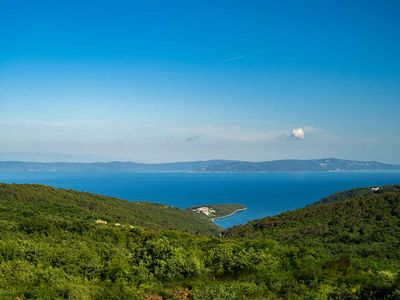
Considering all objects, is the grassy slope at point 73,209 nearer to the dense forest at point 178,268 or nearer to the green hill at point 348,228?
the dense forest at point 178,268

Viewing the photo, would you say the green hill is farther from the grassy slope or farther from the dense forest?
the grassy slope

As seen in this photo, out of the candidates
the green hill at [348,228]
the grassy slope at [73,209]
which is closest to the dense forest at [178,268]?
the green hill at [348,228]

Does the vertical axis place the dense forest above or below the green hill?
above

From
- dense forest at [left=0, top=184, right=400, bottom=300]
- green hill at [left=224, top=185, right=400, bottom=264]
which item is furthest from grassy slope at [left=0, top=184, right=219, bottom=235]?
green hill at [left=224, top=185, right=400, bottom=264]

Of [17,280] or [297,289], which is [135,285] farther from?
[297,289]

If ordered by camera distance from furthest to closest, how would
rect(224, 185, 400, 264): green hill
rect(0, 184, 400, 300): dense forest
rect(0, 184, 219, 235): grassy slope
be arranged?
1. rect(0, 184, 219, 235): grassy slope
2. rect(224, 185, 400, 264): green hill
3. rect(0, 184, 400, 300): dense forest

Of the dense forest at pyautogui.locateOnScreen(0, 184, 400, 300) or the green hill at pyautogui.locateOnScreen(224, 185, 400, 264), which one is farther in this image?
the green hill at pyautogui.locateOnScreen(224, 185, 400, 264)

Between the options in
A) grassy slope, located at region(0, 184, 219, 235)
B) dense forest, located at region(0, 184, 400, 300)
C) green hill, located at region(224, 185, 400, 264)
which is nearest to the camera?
dense forest, located at region(0, 184, 400, 300)

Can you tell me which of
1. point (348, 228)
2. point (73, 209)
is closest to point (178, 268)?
point (348, 228)

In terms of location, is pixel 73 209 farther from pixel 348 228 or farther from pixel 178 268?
pixel 178 268
